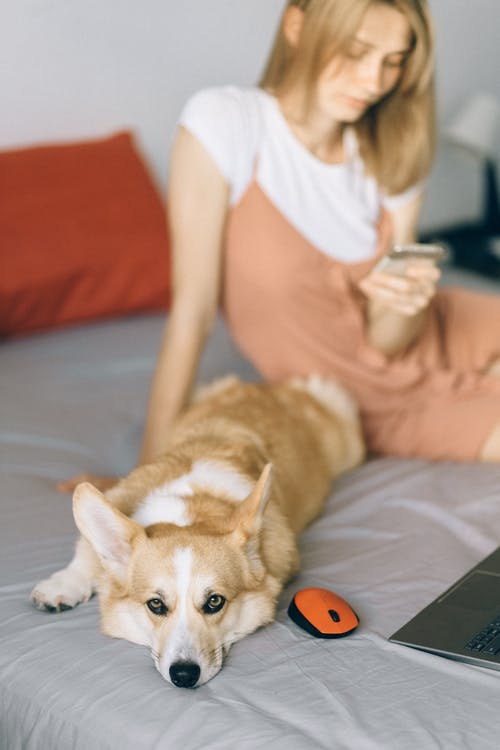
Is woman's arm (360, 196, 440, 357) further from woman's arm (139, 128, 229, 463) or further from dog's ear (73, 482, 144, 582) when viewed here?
dog's ear (73, 482, 144, 582)

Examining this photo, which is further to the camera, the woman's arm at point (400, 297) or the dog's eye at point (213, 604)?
the woman's arm at point (400, 297)

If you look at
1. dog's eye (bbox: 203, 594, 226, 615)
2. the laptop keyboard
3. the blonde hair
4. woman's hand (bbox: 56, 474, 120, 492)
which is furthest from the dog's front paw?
the blonde hair

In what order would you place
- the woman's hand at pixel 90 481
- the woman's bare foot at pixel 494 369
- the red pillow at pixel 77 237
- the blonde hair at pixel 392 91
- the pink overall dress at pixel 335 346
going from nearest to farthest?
1. the woman's hand at pixel 90 481
2. the blonde hair at pixel 392 91
3. the pink overall dress at pixel 335 346
4. the woman's bare foot at pixel 494 369
5. the red pillow at pixel 77 237

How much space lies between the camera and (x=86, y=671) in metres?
1.31

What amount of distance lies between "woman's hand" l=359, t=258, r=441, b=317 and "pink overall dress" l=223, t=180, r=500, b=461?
0.19 m

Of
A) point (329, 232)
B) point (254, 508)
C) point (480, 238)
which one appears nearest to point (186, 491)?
point (254, 508)

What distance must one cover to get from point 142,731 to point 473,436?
114 centimetres

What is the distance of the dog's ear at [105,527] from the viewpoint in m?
1.38

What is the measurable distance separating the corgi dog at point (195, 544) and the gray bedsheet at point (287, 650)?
33mm

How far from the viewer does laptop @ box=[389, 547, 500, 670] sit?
1.30 metres

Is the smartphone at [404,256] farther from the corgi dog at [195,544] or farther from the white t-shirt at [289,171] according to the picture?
the corgi dog at [195,544]

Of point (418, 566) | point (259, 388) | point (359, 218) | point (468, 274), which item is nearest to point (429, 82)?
point (359, 218)

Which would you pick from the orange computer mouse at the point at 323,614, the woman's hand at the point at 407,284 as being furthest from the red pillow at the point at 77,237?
the orange computer mouse at the point at 323,614

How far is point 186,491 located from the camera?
1.59m
